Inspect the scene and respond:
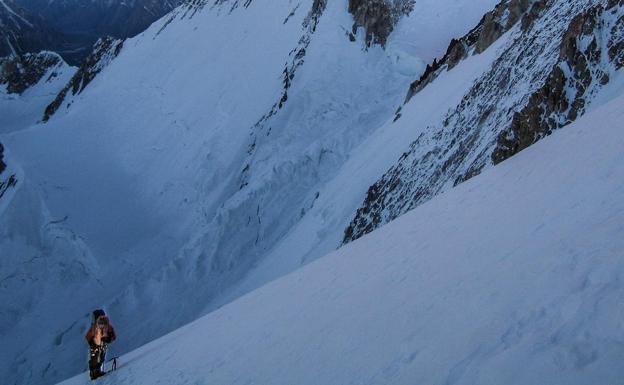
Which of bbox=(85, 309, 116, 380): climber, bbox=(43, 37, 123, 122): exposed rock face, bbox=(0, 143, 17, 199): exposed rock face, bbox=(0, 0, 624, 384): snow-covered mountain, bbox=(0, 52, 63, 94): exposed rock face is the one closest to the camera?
bbox=(85, 309, 116, 380): climber

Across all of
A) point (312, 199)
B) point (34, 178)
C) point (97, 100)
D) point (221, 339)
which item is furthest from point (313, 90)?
point (97, 100)

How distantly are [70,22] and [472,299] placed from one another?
192238mm


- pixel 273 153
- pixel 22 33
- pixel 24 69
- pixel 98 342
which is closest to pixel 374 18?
pixel 273 153

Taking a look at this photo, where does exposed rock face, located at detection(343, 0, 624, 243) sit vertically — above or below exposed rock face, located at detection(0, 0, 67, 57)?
below

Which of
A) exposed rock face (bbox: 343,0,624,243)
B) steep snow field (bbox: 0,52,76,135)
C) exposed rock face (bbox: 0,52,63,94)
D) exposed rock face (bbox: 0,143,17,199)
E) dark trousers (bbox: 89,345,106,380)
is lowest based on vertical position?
exposed rock face (bbox: 343,0,624,243)

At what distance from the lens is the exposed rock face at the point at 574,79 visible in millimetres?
10086

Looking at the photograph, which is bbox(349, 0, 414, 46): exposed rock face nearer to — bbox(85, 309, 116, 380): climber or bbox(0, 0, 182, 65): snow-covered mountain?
bbox(85, 309, 116, 380): climber

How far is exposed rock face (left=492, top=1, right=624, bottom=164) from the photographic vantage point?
1009 centimetres

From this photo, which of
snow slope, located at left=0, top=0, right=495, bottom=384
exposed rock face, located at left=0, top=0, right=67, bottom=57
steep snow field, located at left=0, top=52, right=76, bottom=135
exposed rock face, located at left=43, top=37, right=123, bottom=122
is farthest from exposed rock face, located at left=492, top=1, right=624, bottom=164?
exposed rock face, located at left=0, top=0, right=67, bottom=57

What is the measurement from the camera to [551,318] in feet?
11.4

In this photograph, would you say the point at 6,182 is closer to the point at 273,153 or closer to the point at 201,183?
the point at 201,183

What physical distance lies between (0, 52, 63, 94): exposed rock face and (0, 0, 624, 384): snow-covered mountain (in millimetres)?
61136

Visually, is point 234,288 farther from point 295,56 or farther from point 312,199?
point 295,56

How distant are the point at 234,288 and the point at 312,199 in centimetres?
510
